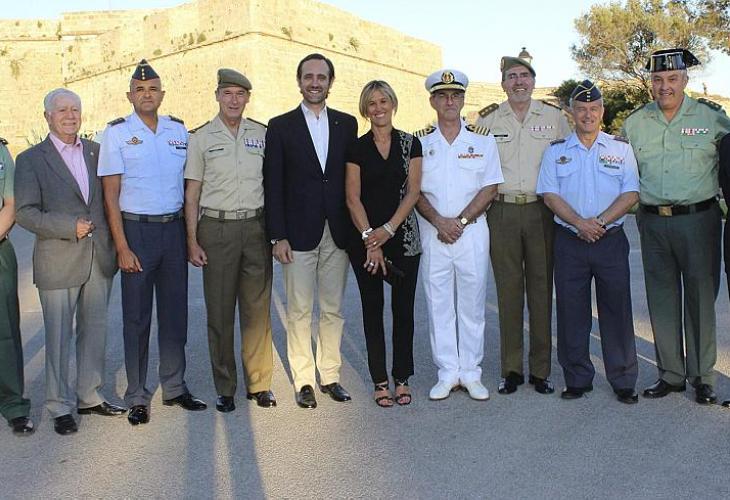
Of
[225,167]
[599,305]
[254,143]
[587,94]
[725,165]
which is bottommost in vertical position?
[599,305]

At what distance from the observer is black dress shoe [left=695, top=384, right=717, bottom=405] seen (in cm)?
408

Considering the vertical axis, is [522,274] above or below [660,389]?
above

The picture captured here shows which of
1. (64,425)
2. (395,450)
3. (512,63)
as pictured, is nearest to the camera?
(395,450)

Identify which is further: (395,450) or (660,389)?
(660,389)

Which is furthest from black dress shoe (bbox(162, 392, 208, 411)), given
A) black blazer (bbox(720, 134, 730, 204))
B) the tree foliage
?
the tree foliage

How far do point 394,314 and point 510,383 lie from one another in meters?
0.87

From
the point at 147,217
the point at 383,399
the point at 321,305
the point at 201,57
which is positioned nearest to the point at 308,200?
the point at 321,305

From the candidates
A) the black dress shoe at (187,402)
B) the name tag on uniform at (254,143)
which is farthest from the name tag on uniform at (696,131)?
the black dress shoe at (187,402)

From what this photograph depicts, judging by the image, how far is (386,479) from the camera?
318 cm

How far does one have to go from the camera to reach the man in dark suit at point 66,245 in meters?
3.95

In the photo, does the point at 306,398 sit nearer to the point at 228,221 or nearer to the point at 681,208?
the point at 228,221

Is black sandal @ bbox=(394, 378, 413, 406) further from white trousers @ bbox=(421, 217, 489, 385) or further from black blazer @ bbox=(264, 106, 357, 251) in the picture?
black blazer @ bbox=(264, 106, 357, 251)

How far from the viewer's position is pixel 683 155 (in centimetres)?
420

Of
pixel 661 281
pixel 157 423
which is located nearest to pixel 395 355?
pixel 157 423
